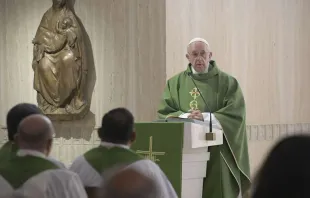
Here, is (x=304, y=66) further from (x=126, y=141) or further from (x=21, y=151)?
(x=21, y=151)

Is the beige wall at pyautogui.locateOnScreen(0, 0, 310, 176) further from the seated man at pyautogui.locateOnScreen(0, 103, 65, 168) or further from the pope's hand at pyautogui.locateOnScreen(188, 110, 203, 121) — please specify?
the seated man at pyautogui.locateOnScreen(0, 103, 65, 168)

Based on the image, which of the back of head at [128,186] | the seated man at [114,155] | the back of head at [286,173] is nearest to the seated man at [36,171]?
the seated man at [114,155]

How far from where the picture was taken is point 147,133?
16.5 ft

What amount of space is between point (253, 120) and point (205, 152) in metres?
3.86

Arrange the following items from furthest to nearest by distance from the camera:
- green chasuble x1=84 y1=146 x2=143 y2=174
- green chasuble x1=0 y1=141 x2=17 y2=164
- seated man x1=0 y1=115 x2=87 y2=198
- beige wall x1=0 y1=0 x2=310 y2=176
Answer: beige wall x1=0 y1=0 x2=310 y2=176, green chasuble x1=84 y1=146 x2=143 y2=174, green chasuble x1=0 y1=141 x2=17 y2=164, seated man x1=0 y1=115 x2=87 y2=198

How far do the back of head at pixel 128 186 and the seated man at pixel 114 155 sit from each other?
2171mm

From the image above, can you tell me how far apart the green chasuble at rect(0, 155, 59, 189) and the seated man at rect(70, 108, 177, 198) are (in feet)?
1.74

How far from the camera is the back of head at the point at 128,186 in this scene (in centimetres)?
146

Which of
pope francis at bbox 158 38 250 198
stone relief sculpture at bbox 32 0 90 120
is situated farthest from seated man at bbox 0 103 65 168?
stone relief sculpture at bbox 32 0 90 120

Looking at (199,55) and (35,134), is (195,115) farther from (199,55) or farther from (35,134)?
(35,134)

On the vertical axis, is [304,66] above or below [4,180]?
above

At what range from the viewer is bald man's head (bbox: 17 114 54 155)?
326cm

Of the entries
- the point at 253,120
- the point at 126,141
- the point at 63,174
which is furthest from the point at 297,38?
the point at 63,174

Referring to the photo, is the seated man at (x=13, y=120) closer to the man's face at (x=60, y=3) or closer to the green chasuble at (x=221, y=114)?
the green chasuble at (x=221, y=114)
